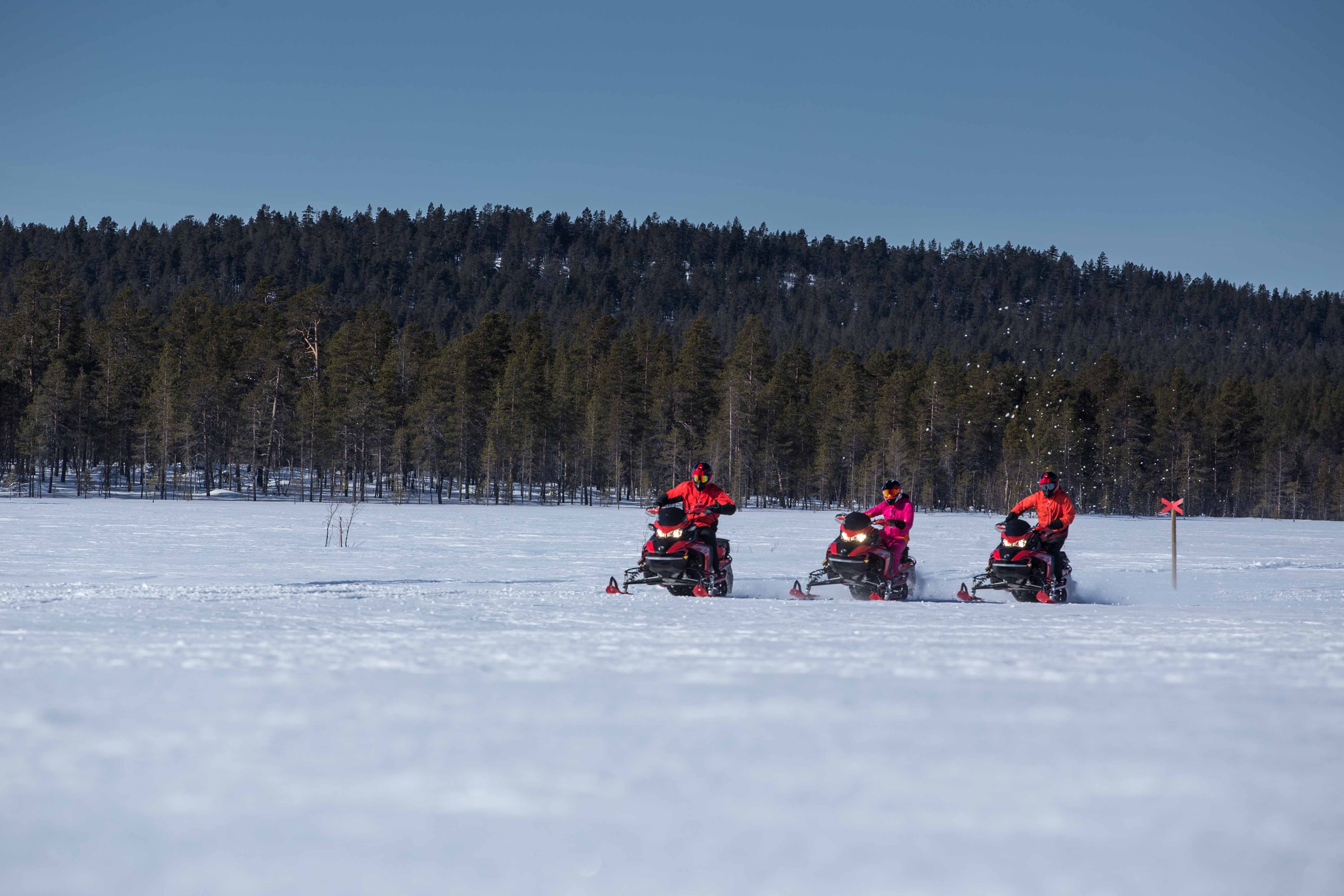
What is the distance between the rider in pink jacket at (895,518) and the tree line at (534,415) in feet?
167

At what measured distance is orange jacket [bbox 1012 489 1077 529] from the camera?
38.8 feet

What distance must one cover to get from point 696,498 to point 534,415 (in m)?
56.7

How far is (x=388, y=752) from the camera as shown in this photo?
3.14 metres

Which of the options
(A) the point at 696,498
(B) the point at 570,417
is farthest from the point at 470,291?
(A) the point at 696,498

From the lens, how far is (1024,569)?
37.4ft

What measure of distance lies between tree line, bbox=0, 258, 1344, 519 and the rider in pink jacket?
1999 inches

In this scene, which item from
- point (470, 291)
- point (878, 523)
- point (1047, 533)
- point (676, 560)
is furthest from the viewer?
point (470, 291)

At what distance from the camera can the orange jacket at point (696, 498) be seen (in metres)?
11.3

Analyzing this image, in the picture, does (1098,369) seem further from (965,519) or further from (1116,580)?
(1116,580)

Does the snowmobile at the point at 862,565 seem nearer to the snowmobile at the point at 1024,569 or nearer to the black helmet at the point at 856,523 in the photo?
the black helmet at the point at 856,523

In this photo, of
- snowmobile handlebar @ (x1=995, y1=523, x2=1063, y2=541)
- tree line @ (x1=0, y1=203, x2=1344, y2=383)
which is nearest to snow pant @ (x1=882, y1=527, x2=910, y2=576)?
snowmobile handlebar @ (x1=995, y1=523, x2=1063, y2=541)

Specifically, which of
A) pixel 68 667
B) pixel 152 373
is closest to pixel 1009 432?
pixel 152 373

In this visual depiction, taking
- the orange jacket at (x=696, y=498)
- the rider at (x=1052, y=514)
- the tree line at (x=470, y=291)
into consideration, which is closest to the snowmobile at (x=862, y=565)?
the orange jacket at (x=696, y=498)

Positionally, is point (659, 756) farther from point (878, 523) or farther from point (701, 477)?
point (878, 523)
